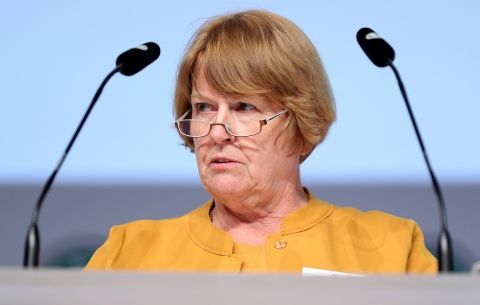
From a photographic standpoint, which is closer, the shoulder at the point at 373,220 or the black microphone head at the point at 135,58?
the black microphone head at the point at 135,58

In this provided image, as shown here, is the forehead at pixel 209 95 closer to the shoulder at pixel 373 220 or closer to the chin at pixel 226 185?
the chin at pixel 226 185

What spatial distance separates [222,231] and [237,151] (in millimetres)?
193

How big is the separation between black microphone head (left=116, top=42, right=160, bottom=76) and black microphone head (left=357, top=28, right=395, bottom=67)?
1.49 feet

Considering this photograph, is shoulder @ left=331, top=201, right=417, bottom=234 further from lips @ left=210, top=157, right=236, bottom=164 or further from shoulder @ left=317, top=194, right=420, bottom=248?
lips @ left=210, top=157, right=236, bottom=164

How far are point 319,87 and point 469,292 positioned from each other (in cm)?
113

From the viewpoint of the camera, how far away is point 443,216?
64.1 inches

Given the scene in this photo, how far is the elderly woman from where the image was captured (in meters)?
1.97

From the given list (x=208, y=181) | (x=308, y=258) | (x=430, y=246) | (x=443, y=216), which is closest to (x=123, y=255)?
(x=208, y=181)

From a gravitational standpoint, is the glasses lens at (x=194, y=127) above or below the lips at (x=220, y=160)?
above

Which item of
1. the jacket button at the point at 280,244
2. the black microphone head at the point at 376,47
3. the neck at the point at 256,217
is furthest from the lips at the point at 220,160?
the black microphone head at the point at 376,47

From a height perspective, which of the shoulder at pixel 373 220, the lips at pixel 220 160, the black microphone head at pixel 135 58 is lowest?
the shoulder at pixel 373 220

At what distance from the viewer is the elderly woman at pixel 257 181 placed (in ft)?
6.47

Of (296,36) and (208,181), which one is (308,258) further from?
(296,36)

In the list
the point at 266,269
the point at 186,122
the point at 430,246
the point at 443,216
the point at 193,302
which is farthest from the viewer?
the point at 430,246
